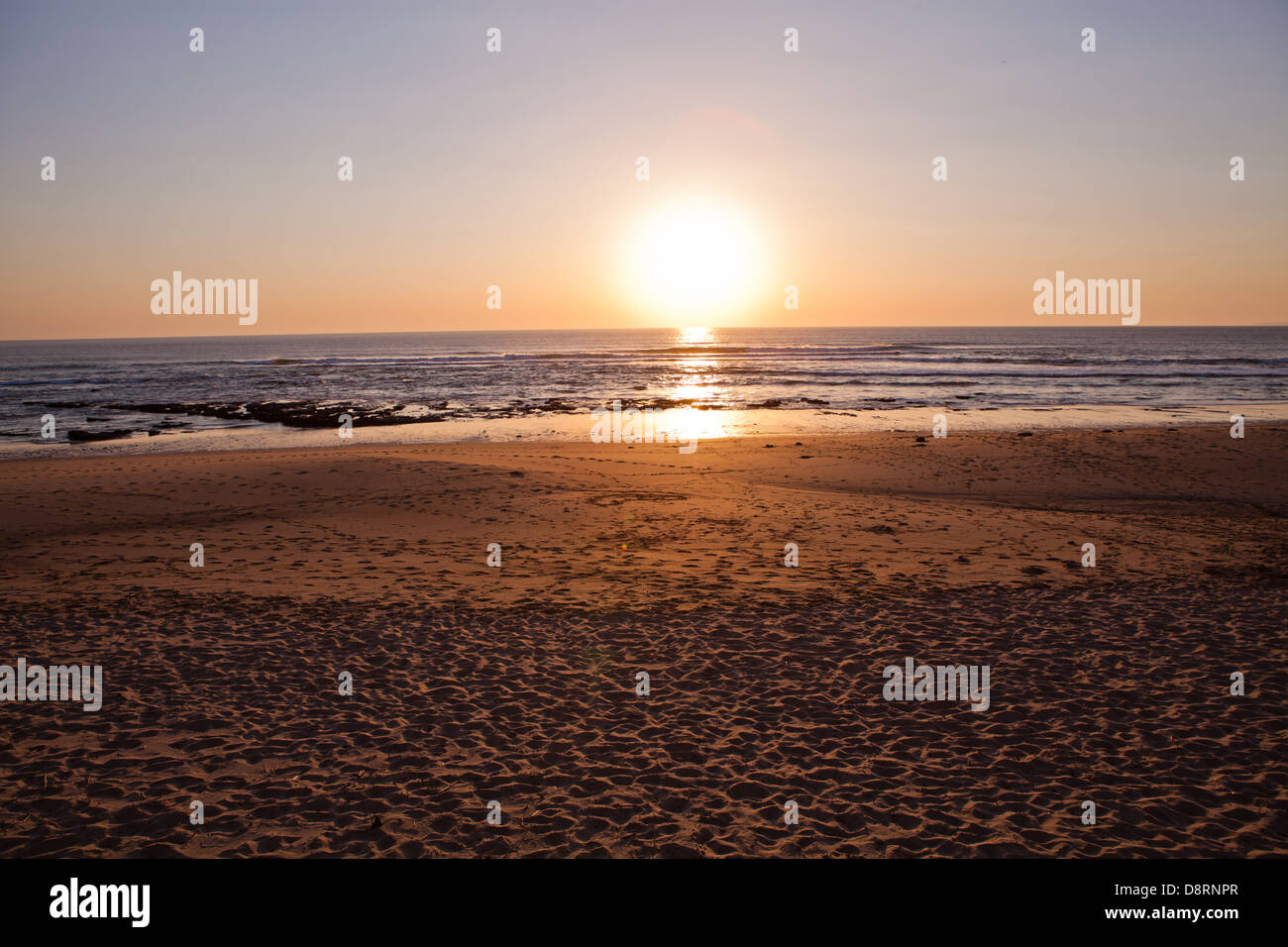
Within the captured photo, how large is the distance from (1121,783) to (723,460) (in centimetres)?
1694

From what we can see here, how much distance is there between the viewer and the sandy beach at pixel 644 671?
16.8 feet

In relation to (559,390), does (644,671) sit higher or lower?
lower

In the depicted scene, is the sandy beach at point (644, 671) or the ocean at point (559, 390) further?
the ocean at point (559, 390)

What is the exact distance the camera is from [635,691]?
724 centimetres

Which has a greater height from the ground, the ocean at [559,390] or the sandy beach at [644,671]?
the ocean at [559,390]

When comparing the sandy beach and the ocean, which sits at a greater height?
the ocean

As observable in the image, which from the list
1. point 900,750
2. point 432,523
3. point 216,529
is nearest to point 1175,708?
point 900,750

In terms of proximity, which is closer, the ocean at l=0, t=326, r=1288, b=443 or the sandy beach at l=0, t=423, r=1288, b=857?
the sandy beach at l=0, t=423, r=1288, b=857

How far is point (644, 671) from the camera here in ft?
25.3

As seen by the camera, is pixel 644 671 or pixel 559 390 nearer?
pixel 644 671

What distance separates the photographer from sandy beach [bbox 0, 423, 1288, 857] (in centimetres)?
511
